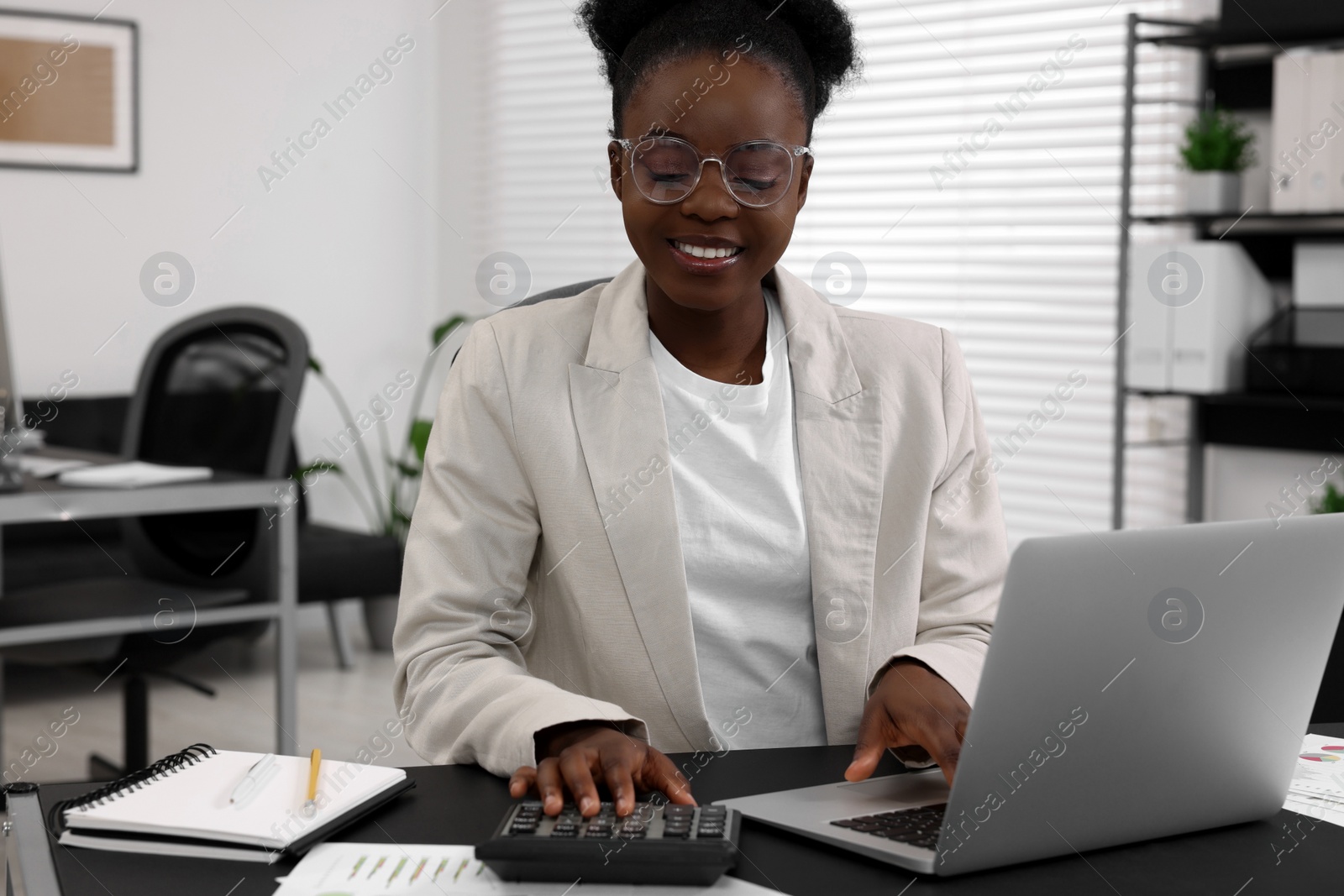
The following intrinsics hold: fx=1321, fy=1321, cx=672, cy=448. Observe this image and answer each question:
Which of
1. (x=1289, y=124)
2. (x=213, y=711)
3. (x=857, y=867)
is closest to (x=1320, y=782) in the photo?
(x=857, y=867)

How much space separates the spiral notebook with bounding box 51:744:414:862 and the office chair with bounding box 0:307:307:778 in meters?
1.87

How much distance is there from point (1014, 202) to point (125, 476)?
7.39 feet

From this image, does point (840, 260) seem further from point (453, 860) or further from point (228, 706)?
point (453, 860)

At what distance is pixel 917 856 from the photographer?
2.72 ft

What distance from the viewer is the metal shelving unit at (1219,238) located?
9.53ft

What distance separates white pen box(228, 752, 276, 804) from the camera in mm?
926

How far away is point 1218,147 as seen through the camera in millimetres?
2982

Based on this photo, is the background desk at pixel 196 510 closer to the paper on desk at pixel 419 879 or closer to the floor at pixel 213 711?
the floor at pixel 213 711

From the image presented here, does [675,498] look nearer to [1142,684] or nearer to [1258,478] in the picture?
[1142,684]

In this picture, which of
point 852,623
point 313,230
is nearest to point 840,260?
point 313,230

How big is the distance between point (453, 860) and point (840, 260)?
10.3 feet

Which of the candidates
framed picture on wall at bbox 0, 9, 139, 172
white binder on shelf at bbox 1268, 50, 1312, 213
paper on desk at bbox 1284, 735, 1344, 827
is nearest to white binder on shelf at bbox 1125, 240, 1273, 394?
white binder on shelf at bbox 1268, 50, 1312, 213

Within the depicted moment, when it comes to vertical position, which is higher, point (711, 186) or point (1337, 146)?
point (1337, 146)

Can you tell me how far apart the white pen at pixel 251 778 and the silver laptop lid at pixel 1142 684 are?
1.58 feet
